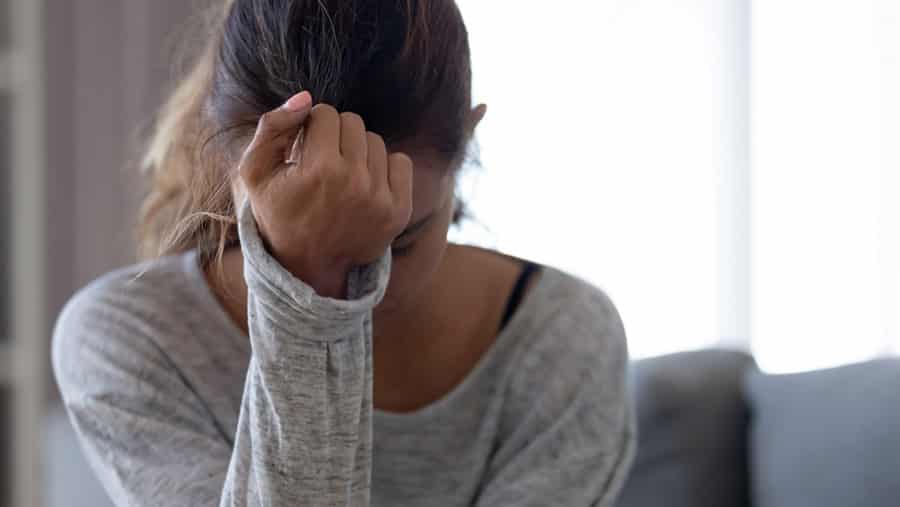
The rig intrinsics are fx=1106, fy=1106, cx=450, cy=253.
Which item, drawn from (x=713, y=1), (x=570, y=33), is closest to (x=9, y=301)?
(x=570, y=33)

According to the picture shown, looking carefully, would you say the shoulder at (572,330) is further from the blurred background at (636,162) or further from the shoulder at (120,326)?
the blurred background at (636,162)

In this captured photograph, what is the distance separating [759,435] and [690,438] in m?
0.08

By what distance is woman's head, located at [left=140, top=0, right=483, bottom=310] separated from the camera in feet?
2.58

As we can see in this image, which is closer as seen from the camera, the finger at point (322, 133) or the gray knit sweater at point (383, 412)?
the finger at point (322, 133)

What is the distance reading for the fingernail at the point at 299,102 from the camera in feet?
2.34

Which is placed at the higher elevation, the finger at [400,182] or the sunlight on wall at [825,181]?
the finger at [400,182]

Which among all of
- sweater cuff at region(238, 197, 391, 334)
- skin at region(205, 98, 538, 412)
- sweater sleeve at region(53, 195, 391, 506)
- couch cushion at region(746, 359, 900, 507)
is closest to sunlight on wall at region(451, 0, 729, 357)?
couch cushion at region(746, 359, 900, 507)

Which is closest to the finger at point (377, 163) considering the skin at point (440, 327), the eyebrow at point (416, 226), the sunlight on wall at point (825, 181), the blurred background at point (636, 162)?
the eyebrow at point (416, 226)

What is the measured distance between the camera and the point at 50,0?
88.3 inches

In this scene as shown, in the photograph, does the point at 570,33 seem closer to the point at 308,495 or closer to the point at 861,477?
the point at 861,477

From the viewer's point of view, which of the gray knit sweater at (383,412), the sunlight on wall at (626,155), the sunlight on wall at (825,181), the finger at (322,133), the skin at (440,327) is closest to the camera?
the finger at (322,133)

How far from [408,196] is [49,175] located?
1700 millimetres

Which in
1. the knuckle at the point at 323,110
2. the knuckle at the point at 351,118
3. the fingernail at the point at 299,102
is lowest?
the knuckle at the point at 351,118

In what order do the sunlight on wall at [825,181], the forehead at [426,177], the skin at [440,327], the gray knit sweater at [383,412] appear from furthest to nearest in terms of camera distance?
the sunlight on wall at [825,181] < the skin at [440,327] < the gray knit sweater at [383,412] < the forehead at [426,177]
